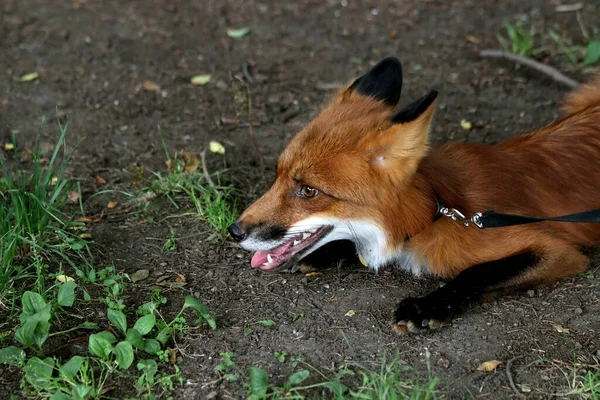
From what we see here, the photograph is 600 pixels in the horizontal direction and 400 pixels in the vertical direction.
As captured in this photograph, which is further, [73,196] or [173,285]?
[73,196]

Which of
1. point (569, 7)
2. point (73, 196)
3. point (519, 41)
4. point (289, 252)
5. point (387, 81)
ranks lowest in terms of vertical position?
point (73, 196)

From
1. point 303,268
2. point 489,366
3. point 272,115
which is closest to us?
point 489,366

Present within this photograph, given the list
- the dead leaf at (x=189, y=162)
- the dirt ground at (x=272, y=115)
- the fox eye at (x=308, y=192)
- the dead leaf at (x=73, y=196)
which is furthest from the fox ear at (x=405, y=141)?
the dead leaf at (x=73, y=196)

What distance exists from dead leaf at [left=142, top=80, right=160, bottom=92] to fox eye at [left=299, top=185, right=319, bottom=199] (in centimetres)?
273

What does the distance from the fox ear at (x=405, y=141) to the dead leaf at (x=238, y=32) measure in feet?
12.1

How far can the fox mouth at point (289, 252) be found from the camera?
3475 mm

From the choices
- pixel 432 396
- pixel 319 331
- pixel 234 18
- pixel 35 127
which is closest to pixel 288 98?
pixel 234 18

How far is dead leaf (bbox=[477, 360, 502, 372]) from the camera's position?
3.08 meters

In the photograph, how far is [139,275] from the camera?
12.2 ft

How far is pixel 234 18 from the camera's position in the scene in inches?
266

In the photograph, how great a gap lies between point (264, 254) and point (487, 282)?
1186 mm

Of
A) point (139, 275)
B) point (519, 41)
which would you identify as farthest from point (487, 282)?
point (519, 41)

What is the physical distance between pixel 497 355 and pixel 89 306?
203 cm

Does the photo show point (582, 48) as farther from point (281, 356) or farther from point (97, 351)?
point (97, 351)
